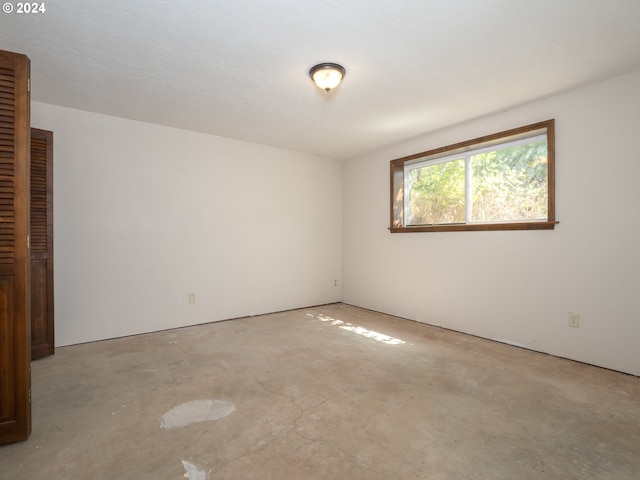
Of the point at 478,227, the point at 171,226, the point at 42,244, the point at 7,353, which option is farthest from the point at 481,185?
the point at 42,244

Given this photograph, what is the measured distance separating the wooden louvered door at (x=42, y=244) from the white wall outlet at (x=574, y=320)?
4911mm

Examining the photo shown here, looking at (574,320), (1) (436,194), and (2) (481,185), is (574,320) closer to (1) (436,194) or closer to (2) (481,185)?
(2) (481,185)

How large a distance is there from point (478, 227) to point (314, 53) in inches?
101

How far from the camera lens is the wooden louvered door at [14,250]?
5.57ft

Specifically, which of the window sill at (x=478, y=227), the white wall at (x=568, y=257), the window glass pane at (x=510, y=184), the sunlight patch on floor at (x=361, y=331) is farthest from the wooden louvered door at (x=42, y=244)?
the window glass pane at (x=510, y=184)

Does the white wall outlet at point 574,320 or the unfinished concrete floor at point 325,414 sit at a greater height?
the white wall outlet at point 574,320

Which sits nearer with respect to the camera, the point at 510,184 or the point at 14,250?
the point at 14,250

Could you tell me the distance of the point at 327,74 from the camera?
8.21 ft

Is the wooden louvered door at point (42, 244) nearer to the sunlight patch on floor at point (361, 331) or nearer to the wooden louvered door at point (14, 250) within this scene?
the wooden louvered door at point (14, 250)

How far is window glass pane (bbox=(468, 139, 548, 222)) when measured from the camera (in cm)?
320

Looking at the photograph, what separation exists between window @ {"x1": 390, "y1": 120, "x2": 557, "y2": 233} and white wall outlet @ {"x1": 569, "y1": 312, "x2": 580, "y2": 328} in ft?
2.73

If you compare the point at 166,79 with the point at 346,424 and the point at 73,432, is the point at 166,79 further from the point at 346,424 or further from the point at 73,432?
the point at 346,424

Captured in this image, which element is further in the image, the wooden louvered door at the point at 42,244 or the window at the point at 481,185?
the window at the point at 481,185

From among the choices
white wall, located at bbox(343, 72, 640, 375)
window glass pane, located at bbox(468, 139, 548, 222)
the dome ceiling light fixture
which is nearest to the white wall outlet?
white wall, located at bbox(343, 72, 640, 375)
